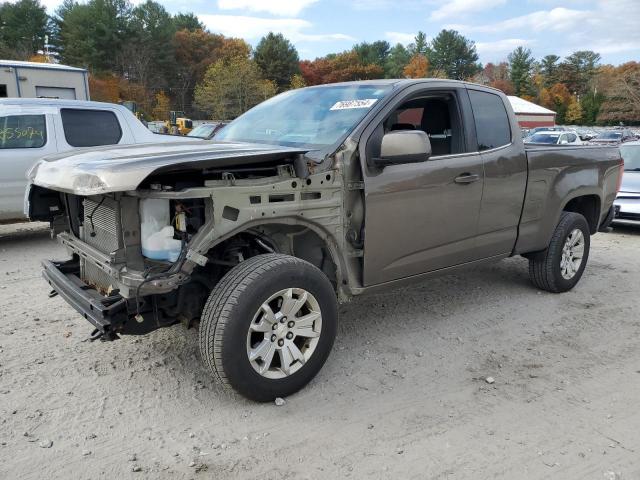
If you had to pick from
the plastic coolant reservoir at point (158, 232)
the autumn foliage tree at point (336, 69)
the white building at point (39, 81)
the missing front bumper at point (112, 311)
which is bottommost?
the missing front bumper at point (112, 311)

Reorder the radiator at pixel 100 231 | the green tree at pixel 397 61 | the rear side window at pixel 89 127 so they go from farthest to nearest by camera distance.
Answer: the green tree at pixel 397 61
the rear side window at pixel 89 127
the radiator at pixel 100 231

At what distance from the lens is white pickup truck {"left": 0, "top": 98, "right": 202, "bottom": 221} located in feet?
22.7

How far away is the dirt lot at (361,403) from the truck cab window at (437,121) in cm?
151

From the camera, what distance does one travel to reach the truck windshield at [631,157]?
9.61 meters

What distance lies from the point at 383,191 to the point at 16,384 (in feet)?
8.77

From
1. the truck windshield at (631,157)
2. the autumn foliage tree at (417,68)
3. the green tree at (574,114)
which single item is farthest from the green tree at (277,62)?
the truck windshield at (631,157)

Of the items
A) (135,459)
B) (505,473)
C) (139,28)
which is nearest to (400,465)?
(505,473)

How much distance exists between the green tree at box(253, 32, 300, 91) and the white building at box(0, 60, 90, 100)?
60.6 meters

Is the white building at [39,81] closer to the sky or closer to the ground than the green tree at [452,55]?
closer to the ground

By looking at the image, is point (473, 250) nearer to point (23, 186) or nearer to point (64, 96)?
point (23, 186)

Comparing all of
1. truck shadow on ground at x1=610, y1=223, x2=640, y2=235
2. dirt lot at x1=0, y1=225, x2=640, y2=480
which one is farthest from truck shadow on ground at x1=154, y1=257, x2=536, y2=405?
truck shadow on ground at x1=610, y1=223, x2=640, y2=235

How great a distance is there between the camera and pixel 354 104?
151 inches

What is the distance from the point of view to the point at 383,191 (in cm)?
357

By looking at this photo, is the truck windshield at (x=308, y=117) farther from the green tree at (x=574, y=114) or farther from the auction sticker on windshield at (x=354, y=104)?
the green tree at (x=574, y=114)
